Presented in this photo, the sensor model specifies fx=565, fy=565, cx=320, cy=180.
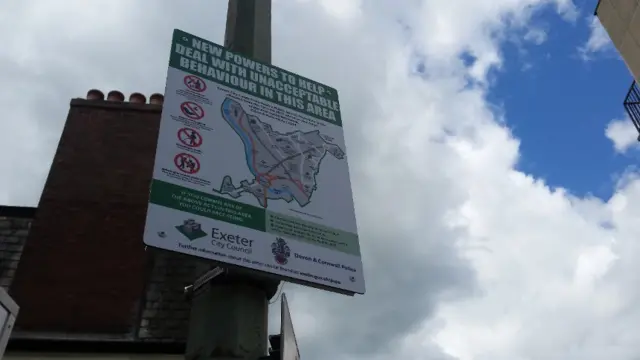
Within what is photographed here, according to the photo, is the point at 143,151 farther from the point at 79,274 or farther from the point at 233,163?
the point at 233,163

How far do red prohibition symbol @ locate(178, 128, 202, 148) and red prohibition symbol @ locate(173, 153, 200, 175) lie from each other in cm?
20

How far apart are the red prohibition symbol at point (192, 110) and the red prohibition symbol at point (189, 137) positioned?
0.25m

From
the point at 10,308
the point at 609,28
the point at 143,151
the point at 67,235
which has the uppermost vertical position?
the point at 609,28

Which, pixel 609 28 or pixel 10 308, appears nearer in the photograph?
pixel 10 308

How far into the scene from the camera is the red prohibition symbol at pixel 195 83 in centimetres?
700

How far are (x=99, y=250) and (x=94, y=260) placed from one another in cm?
19

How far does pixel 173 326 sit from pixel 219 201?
132 inches

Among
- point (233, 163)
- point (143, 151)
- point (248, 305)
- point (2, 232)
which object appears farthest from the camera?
point (143, 151)

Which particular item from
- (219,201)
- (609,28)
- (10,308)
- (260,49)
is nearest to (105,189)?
(260,49)

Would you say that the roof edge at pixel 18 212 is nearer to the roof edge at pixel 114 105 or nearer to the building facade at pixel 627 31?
the roof edge at pixel 114 105

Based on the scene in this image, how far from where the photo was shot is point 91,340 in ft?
26.1

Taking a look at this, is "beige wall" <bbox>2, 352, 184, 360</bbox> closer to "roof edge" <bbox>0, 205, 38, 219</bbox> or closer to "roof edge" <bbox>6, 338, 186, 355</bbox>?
"roof edge" <bbox>6, 338, 186, 355</bbox>

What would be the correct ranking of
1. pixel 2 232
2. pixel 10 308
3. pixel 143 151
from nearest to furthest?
pixel 10 308 → pixel 2 232 → pixel 143 151

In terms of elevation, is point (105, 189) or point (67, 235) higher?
point (105, 189)
